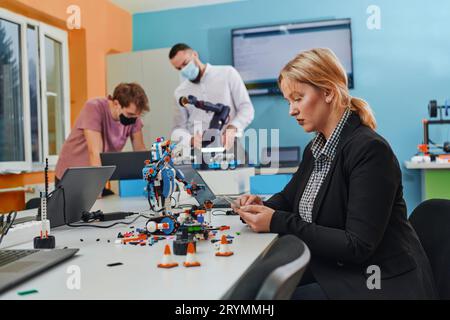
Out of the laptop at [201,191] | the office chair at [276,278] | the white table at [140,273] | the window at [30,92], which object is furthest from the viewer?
the window at [30,92]

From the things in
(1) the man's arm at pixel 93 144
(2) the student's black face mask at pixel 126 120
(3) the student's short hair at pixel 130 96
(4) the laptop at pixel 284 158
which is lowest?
(4) the laptop at pixel 284 158

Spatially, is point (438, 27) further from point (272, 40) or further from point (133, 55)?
point (133, 55)

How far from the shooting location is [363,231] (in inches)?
42.3

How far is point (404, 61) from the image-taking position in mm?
4160

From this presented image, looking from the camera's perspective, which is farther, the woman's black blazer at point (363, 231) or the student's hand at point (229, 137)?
the student's hand at point (229, 137)

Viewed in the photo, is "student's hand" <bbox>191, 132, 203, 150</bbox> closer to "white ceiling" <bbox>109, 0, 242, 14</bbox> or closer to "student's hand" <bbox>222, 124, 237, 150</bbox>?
"student's hand" <bbox>222, 124, 237, 150</bbox>

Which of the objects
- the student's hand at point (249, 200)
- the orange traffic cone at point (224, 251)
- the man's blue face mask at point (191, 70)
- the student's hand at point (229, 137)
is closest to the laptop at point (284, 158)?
the man's blue face mask at point (191, 70)

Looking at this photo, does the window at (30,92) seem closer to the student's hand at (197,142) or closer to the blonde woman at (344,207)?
the student's hand at (197,142)

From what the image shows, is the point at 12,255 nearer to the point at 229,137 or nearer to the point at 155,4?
the point at 229,137

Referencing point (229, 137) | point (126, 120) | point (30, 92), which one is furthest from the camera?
point (30, 92)

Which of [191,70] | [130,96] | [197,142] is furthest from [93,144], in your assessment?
[191,70]

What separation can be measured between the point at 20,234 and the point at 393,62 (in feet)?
12.3

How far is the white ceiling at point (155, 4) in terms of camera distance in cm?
458
